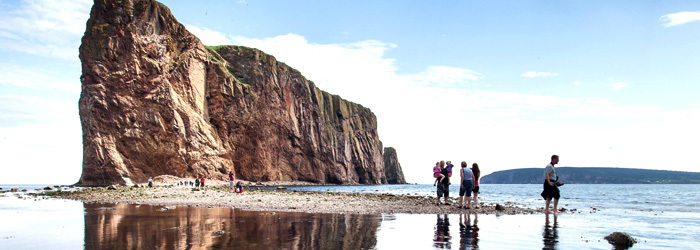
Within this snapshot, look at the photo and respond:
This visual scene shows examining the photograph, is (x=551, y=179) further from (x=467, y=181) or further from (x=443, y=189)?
(x=443, y=189)

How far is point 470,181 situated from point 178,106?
52.4 meters

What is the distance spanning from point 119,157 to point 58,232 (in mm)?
50898

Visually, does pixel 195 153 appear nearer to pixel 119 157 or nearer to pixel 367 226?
pixel 119 157

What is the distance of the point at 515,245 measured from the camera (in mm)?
8867

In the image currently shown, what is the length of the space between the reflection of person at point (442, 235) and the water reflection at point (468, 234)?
26 centimetres

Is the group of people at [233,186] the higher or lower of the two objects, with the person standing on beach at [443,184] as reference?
lower

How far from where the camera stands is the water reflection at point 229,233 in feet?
27.6

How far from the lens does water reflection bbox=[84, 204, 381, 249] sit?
8.41 metres

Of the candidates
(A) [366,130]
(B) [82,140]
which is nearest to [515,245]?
(B) [82,140]

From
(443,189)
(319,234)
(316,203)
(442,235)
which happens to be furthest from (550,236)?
(316,203)

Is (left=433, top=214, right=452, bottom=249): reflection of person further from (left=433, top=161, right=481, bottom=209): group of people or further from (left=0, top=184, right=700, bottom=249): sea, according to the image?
(left=433, top=161, right=481, bottom=209): group of people

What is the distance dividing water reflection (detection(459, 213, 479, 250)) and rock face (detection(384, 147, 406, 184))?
152798 mm

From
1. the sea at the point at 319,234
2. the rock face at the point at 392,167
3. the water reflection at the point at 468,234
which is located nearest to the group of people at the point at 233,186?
the sea at the point at 319,234

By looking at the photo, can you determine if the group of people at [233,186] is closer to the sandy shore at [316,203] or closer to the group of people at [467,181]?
the sandy shore at [316,203]
